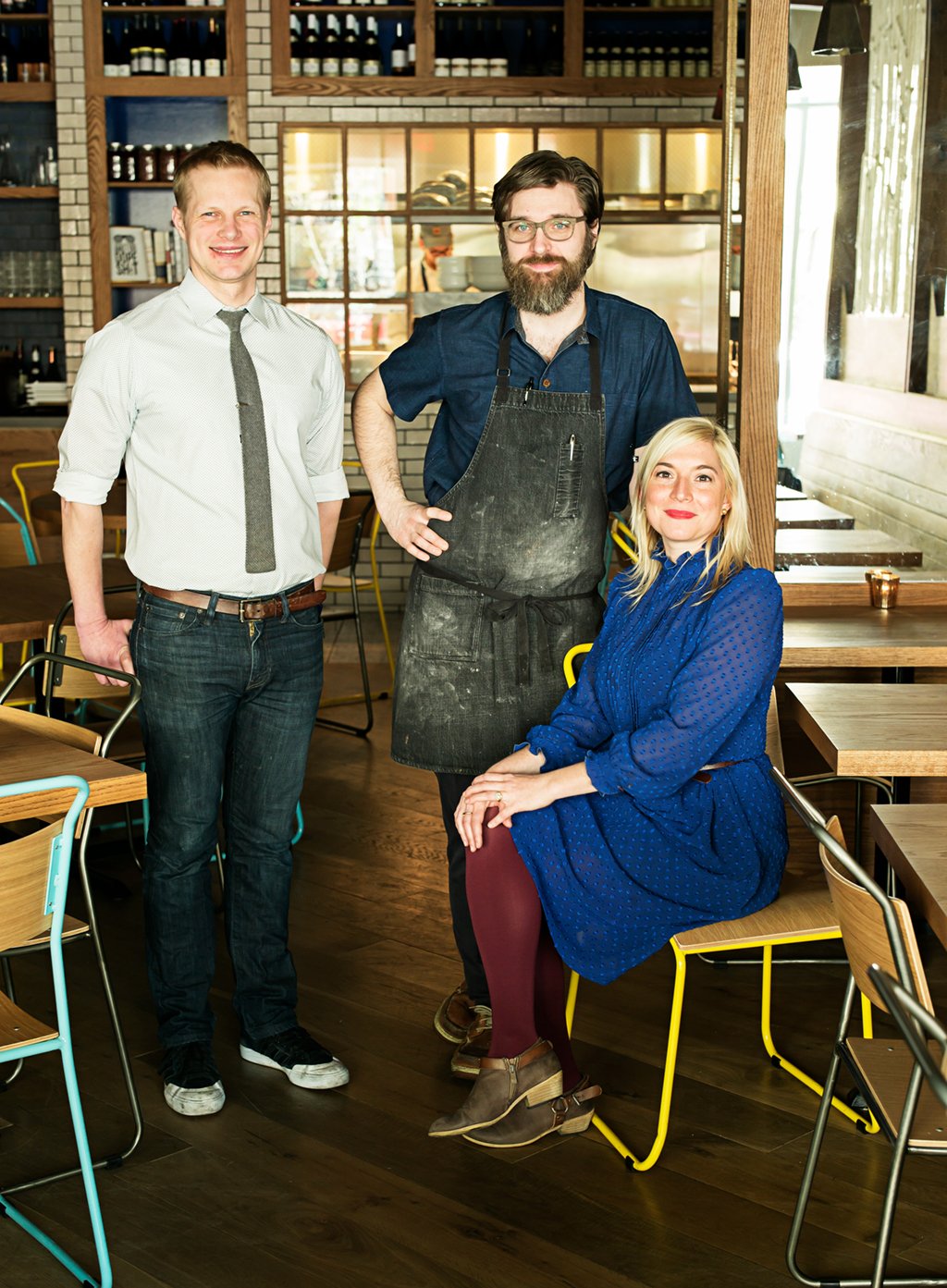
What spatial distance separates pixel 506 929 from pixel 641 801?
12.6 inches

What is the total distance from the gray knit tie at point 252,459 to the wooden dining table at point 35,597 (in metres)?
1.12

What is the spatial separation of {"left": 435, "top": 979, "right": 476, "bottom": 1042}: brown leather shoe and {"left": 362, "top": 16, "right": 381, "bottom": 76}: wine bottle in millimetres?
5865

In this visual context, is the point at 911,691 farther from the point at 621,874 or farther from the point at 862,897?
the point at 862,897

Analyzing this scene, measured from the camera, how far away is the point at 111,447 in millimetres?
2504

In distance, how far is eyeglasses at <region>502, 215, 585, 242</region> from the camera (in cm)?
259

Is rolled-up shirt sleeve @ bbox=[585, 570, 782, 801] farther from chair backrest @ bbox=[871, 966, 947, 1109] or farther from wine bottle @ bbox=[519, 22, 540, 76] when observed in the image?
wine bottle @ bbox=[519, 22, 540, 76]

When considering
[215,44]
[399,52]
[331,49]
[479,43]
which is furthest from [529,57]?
[215,44]

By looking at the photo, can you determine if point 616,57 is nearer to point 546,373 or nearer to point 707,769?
point 546,373

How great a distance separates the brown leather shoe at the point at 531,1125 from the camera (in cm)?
252

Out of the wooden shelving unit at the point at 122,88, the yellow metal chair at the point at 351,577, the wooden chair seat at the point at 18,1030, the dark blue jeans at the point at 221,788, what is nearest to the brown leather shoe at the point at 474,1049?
the dark blue jeans at the point at 221,788

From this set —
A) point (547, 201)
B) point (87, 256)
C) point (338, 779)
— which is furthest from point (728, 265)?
point (87, 256)

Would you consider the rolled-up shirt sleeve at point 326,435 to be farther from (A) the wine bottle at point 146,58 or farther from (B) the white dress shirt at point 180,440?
(A) the wine bottle at point 146,58

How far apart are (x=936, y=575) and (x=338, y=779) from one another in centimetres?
209

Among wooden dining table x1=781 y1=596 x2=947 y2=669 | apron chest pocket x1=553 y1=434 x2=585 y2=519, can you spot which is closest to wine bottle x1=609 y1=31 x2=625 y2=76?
Answer: wooden dining table x1=781 y1=596 x2=947 y2=669
